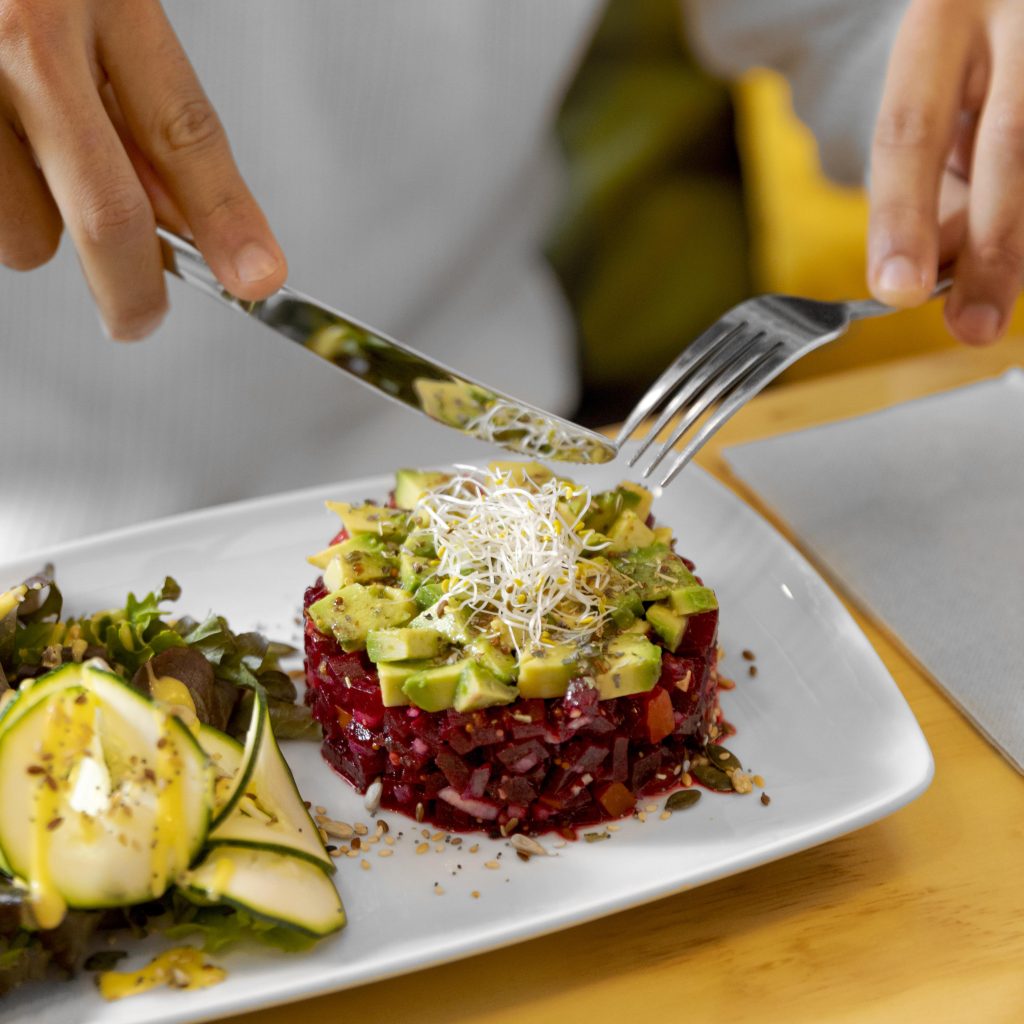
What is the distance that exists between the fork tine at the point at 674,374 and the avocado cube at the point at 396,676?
18.8 inches

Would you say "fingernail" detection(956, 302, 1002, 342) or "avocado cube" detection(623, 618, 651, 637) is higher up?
"fingernail" detection(956, 302, 1002, 342)

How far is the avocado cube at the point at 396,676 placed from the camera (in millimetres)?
1411

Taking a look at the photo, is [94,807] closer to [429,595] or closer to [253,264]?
[429,595]

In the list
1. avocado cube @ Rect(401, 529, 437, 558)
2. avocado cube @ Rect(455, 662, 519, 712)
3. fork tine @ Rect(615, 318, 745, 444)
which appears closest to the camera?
avocado cube @ Rect(455, 662, 519, 712)

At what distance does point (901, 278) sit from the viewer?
5.77 ft

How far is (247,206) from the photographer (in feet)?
4.93

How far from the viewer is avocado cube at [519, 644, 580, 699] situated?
1.38 m

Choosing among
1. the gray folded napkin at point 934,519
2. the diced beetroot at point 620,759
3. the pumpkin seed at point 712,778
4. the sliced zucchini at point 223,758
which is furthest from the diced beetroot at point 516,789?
the gray folded napkin at point 934,519

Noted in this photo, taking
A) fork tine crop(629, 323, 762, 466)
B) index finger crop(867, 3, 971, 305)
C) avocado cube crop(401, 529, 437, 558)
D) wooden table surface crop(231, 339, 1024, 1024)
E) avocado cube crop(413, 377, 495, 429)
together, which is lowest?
wooden table surface crop(231, 339, 1024, 1024)

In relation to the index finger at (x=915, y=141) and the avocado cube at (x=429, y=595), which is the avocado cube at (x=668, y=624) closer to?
the avocado cube at (x=429, y=595)

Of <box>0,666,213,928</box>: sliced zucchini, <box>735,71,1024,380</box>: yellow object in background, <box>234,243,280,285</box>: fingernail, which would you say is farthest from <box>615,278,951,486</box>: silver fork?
<box>735,71,1024,380</box>: yellow object in background

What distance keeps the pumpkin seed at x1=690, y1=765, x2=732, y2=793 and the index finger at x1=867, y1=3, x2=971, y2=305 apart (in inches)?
30.3

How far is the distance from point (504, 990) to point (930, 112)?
1.43 m

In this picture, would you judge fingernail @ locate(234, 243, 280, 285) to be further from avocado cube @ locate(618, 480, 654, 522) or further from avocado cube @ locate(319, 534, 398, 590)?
avocado cube @ locate(618, 480, 654, 522)
